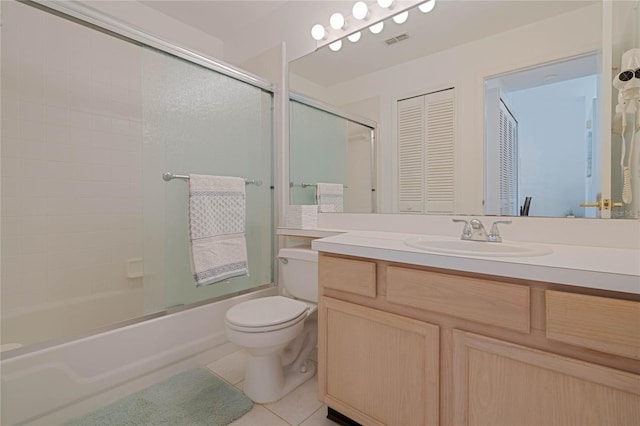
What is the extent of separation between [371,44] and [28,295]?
250 centimetres

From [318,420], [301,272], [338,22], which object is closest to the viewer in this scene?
[318,420]

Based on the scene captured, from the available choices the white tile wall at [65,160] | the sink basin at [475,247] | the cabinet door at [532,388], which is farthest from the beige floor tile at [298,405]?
the white tile wall at [65,160]

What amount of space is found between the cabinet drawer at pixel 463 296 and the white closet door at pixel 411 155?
2.10 ft

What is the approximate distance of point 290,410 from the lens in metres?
1.35

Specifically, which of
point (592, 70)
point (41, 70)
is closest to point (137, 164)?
point (41, 70)

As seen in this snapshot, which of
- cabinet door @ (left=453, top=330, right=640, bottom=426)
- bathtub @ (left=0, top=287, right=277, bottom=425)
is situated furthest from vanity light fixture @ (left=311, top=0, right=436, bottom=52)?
bathtub @ (left=0, top=287, right=277, bottom=425)

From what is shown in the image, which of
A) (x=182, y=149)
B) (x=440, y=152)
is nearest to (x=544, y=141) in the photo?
(x=440, y=152)

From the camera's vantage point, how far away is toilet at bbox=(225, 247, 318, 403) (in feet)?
4.38

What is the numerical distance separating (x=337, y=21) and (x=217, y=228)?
148cm

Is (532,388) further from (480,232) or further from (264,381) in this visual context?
(264,381)

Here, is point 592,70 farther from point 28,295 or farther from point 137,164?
point 28,295

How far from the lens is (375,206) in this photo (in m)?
1.71

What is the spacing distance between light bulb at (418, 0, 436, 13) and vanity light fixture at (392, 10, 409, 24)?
74 millimetres

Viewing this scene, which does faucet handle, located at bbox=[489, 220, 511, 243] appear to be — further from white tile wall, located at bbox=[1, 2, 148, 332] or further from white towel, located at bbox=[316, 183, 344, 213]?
white tile wall, located at bbox=[1, 2, 148, 332]
